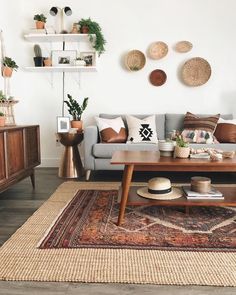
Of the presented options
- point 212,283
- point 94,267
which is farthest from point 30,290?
point 212,283

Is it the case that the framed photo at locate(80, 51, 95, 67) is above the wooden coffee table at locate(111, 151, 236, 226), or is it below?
above

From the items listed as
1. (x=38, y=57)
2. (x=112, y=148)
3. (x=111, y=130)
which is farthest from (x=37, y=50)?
(x=112, y=148)

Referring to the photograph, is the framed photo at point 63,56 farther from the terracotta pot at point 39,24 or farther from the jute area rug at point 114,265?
the jute area rug at point 114,265

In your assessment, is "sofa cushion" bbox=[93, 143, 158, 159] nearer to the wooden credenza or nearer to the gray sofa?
the gray sofa

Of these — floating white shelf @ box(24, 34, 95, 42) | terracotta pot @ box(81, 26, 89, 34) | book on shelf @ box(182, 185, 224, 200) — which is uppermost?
terracotta pot @ box(81, 26, 89, 34)

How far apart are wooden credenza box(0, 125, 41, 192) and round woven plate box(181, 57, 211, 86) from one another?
2115mm

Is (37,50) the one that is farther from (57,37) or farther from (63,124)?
(63,124)

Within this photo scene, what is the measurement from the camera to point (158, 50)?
391cm

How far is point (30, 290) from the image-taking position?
4.16 feet

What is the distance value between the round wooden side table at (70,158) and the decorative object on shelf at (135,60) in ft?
3.93

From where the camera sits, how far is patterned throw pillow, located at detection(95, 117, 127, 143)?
3.40 meters

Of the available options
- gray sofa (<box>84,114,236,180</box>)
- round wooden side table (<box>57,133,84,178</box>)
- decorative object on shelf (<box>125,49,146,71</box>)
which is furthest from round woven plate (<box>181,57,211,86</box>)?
round wooden side table (<box>57,133,84,178</box>)

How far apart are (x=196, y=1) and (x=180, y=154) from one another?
2.70 m

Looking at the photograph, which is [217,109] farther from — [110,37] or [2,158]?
[2,158]
